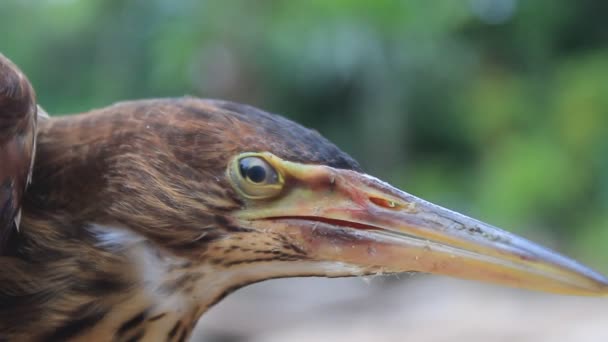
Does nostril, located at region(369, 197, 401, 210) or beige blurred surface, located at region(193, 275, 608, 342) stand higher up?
beige blurred surface, located at region(193, 275, 608, 342)

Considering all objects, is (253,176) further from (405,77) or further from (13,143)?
(405,77)

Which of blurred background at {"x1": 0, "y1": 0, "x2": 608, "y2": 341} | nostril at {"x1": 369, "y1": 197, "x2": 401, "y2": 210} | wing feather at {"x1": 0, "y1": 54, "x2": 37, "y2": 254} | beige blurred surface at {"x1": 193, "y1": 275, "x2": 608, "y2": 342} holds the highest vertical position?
blurred background at {"x1": 0, "y1": 0, "x2": 608, "y2": 341}

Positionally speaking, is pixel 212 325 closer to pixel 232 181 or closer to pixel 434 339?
pixel 434 339

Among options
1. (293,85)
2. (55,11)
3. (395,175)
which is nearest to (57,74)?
(55,11)

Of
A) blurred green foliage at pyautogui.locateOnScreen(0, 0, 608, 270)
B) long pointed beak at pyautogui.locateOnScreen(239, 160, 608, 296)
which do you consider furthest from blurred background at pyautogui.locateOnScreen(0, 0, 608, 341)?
long pointed beak at pyautogui.locateOnScreen(239, 160, 608, 296)

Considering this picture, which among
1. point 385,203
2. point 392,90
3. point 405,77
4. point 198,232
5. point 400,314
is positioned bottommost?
point 198,232

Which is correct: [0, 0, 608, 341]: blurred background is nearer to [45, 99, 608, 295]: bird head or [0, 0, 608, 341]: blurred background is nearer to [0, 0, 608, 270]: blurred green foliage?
[0, 0, 608, 270]: blurred green foliage

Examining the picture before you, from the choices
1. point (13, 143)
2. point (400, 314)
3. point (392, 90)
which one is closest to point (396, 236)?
point (13, 143)
